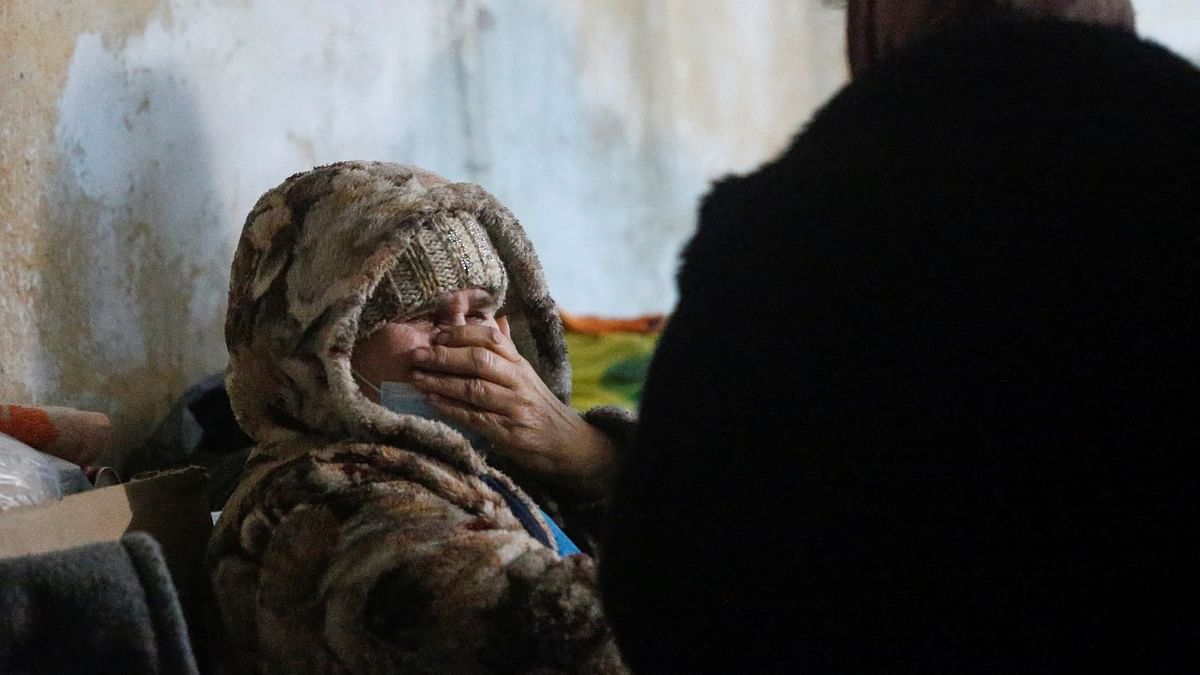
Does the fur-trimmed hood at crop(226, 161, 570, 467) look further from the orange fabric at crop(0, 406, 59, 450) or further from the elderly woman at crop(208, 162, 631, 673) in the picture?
the orange fabric at crop(0, 406, 59, 450)

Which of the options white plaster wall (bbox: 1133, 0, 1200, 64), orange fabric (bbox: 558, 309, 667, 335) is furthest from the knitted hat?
white plaster wall (bbox: 1133, 0, 1200, 64)

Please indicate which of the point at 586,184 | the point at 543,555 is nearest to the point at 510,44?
the point at 586,184

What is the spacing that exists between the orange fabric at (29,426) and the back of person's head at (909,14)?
120 cm

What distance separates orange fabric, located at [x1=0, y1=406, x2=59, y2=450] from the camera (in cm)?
156

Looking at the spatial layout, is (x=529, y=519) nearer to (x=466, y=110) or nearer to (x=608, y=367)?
(x=608, y=367)

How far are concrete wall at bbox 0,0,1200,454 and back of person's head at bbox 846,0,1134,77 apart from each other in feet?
0.48

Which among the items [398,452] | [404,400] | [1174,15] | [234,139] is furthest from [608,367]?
[1174,15]

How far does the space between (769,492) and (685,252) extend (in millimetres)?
184

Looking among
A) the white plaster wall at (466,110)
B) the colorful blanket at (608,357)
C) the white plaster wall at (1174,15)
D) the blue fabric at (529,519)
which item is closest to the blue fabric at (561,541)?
the blue fabric at (529,519)

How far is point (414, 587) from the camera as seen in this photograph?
4.30 ft

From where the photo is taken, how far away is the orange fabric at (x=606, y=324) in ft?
10.7

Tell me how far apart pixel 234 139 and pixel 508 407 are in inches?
33.5

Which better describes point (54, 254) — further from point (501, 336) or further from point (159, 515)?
point (501, 336)

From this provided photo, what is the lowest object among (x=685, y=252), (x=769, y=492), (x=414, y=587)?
(x=414, y=587)
